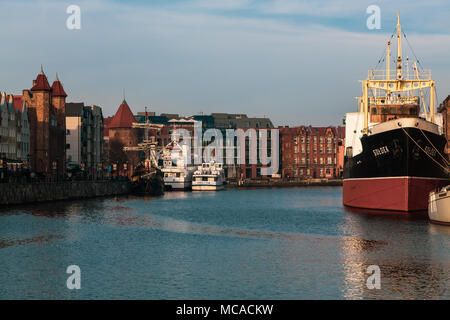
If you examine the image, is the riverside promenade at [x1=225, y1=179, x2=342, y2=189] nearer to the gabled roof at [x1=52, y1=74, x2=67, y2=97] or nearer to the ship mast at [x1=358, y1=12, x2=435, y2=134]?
the gabled roof at [x1=52, y1=74, x2=67, y2=97]

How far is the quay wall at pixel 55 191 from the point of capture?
73.6 meters

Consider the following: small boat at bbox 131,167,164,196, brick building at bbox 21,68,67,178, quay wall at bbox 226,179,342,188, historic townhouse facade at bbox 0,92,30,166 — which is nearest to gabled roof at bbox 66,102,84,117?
brick building at bbox 21,68,67,178

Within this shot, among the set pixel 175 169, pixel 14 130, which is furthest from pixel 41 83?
pixel 175 169

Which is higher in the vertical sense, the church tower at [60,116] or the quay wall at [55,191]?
the church tower at [60,116]

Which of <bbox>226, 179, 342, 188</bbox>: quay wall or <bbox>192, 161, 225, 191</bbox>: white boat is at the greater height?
<bbox>192, 161, 225, 191</bbox>: white boat

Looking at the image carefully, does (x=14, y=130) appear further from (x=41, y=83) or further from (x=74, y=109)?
(x=74, y=109)

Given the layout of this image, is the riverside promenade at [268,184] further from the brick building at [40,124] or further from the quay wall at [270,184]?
the brick building at [40,124]

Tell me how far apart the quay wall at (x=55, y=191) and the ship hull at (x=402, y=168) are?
39.8m

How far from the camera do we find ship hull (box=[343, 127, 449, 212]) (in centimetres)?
5512

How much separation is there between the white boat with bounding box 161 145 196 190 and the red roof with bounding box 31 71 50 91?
104ft

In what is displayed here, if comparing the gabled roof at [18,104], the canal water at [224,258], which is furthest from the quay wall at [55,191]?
the gabled roof at [18,104]

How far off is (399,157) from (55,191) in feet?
164

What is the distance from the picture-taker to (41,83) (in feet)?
390
